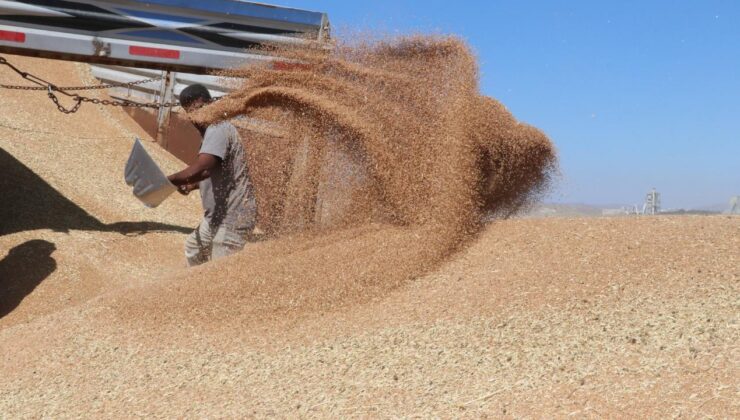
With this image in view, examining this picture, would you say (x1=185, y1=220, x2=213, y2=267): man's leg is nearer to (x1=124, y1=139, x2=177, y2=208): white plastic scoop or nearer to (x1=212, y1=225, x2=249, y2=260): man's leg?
(x1=212, y1=225, x2=249, y2=260): man's leg

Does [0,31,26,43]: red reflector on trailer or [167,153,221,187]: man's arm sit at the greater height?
[0,31,26,43]: red reflector on trailer

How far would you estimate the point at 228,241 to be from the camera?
17.7ft

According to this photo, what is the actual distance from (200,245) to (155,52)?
2.41 meters

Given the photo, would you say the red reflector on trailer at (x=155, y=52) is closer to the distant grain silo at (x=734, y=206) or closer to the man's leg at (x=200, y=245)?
the man's leg at (x=200, y=245)

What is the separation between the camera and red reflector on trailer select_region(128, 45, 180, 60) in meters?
7.15

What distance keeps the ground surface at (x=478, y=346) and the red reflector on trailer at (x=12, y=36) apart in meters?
3.22

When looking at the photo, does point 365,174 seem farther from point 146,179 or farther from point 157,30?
point 157,30

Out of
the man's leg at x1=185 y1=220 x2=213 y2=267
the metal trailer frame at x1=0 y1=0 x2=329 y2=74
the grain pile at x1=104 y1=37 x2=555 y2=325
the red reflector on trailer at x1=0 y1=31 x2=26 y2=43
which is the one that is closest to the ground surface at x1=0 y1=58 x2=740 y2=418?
the grain pile at x1=104 y1=37 x2=555 y2=325

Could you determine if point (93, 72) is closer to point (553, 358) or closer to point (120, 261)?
point (120, 261)

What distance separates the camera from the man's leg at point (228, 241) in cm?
541

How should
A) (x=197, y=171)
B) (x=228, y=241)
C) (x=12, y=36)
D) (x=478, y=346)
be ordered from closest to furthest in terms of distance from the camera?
(x=478, y=346) < (x=197, y=171) < (x=228, y=241) < (x=12, y=36)

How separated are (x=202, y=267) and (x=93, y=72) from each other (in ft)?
32.2

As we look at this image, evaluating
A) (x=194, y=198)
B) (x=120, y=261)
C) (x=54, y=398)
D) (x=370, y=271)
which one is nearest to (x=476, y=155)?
(x=370, y=271)

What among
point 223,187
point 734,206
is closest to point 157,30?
point 223,187
